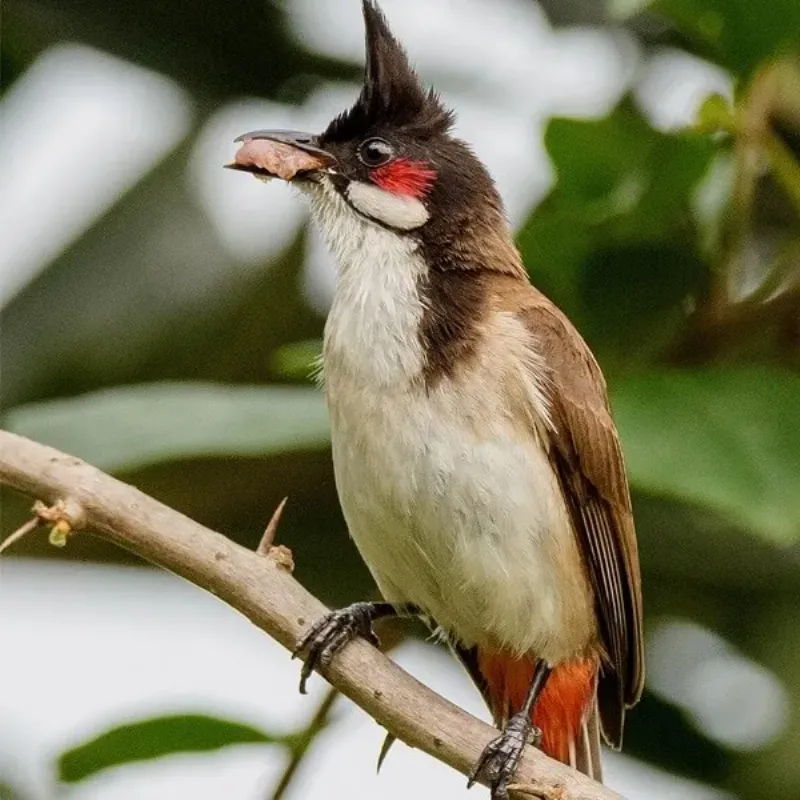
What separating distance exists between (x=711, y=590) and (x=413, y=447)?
2.07 ft

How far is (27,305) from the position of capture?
3.35m

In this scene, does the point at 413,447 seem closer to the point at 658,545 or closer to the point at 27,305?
the point at 658,545

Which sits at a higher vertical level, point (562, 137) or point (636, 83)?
point (636, 83)

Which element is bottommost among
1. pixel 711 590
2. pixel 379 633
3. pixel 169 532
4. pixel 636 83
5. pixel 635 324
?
pixel 169 532

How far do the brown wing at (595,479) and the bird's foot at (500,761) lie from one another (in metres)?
0.32

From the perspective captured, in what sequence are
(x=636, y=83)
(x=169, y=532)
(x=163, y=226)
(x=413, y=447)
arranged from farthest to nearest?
(x=163, y=226), (x=636, y=83), (x=413, y=447), (x=169, y=532)

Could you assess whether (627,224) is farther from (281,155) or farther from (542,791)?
(542,791)

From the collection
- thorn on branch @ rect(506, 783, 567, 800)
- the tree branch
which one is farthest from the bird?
thorn on branch @ rect(506, 783, 567, 800)

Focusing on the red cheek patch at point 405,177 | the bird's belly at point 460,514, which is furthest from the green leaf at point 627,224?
the bird's belly at point 460,514

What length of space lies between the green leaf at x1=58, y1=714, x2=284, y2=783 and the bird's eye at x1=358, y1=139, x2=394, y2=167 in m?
0.98

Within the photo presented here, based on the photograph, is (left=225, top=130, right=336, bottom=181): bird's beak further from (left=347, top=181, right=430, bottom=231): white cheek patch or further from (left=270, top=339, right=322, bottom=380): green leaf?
(left=270, top=339, right=322, bottom=380): green leaf

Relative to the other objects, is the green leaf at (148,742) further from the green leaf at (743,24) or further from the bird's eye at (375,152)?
the green leaf at (743,24)

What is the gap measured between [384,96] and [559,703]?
1112mm

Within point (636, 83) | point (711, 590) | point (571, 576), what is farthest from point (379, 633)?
point (636, 83)
